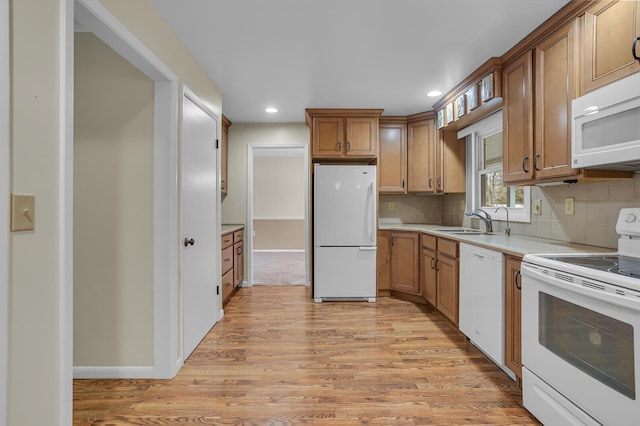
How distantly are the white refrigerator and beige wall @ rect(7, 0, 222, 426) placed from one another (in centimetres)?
269

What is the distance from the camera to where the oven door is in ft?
3.79

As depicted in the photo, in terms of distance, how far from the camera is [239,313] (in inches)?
129

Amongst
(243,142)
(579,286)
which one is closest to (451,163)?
(579,286)

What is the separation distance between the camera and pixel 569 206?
2.18 metres

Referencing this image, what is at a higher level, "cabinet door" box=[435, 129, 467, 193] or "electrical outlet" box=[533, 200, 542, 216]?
"cabinet door" box=[435, 129, 467, 193]

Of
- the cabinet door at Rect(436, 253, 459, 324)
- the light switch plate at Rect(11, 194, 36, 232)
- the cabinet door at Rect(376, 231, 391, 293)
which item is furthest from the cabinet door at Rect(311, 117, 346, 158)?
the light switch plate at Rect(11, 194, 36, 232)

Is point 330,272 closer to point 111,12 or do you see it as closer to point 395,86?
point 395,86

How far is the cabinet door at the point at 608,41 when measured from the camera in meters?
1.47

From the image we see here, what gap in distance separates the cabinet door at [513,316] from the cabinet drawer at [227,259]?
8.58 feet

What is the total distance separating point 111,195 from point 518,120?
111 inches

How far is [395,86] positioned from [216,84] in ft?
5.56

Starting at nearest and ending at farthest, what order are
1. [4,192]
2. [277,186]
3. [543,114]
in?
1. [4,192]
2. [543,114]
3. [277,186]

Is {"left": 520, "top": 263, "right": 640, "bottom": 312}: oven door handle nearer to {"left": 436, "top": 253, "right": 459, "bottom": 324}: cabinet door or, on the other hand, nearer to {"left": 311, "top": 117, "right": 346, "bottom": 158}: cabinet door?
{"left": 436, "top": 253, "right": 459, "bottom": 324}: cabinet door

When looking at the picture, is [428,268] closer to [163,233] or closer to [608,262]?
[608,262]
